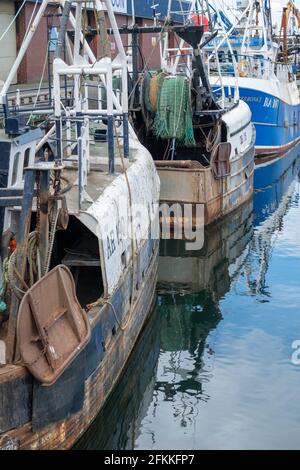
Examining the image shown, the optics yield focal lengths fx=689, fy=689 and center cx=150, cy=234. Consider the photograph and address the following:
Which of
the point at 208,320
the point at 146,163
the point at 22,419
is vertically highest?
the point at 146,163

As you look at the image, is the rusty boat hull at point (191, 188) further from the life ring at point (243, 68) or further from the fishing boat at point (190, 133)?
the life ring at point (243, 68)

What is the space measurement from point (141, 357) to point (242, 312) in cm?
288

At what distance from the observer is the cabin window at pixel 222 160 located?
1809cm

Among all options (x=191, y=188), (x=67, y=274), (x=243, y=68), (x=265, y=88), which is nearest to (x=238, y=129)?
(x=191, y=188)

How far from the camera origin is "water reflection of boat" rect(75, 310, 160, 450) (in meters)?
8.62

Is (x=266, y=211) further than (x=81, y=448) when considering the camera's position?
Answer: Yes

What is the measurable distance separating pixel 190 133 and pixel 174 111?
2.66ft

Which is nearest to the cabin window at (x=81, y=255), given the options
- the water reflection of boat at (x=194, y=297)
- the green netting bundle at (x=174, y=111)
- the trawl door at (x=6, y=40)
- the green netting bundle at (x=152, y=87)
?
the water reflection of boat at (x=194, y=297)

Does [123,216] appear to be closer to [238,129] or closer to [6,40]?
[238,129]

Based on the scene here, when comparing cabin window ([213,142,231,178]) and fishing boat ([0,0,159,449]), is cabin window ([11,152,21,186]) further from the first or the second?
cabin window ([213,142,231,178])

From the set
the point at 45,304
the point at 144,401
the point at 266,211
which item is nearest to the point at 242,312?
the point at 144,401

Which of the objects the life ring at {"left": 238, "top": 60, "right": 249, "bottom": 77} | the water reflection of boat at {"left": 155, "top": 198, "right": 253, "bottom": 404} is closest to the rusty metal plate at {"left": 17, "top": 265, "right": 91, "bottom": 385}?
the water reflection of boat at {"left": 155, "top": 198, "right": 253, "bottom": 404}

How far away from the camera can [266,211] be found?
22.2 m

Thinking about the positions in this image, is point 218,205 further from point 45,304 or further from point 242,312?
point 45,304
